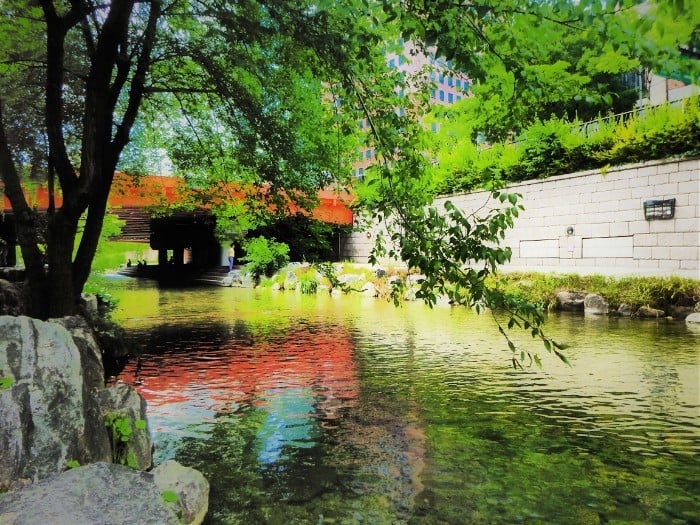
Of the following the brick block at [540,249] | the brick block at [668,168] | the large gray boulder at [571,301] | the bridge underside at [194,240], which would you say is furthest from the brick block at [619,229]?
the bridge underside at [194,240]

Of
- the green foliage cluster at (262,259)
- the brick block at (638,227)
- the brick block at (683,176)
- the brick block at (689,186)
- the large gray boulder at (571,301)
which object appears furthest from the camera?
the green foliage cluster at (262,259)

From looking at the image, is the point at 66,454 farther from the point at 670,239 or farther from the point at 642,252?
the point at 642,252

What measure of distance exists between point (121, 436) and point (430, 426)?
3221 mm

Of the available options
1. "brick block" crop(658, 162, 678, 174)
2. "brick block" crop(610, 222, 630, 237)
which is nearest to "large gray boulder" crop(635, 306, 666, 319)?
"brick block" crop(610, 222, 630, 237)

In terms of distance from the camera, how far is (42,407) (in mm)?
3936

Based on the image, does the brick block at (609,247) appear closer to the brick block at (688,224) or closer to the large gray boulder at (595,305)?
the brick block at (688,224)

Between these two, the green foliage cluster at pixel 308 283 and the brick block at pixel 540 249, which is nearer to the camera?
the brick block at pixel 540 249

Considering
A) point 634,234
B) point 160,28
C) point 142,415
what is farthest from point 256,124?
point 634,234

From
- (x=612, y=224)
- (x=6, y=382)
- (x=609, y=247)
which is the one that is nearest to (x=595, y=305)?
(x=609, y=247)

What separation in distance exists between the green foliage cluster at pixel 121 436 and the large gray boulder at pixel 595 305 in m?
13.5

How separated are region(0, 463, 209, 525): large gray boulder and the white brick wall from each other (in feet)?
50.5

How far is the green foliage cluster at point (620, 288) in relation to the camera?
14023mm

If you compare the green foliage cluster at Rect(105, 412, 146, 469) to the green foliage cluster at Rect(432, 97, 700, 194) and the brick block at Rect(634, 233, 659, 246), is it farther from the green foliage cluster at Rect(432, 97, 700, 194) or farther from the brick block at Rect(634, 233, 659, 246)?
the brick block at Rect(634, 233, 659, 246)

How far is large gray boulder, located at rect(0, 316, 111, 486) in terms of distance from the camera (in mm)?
3658
